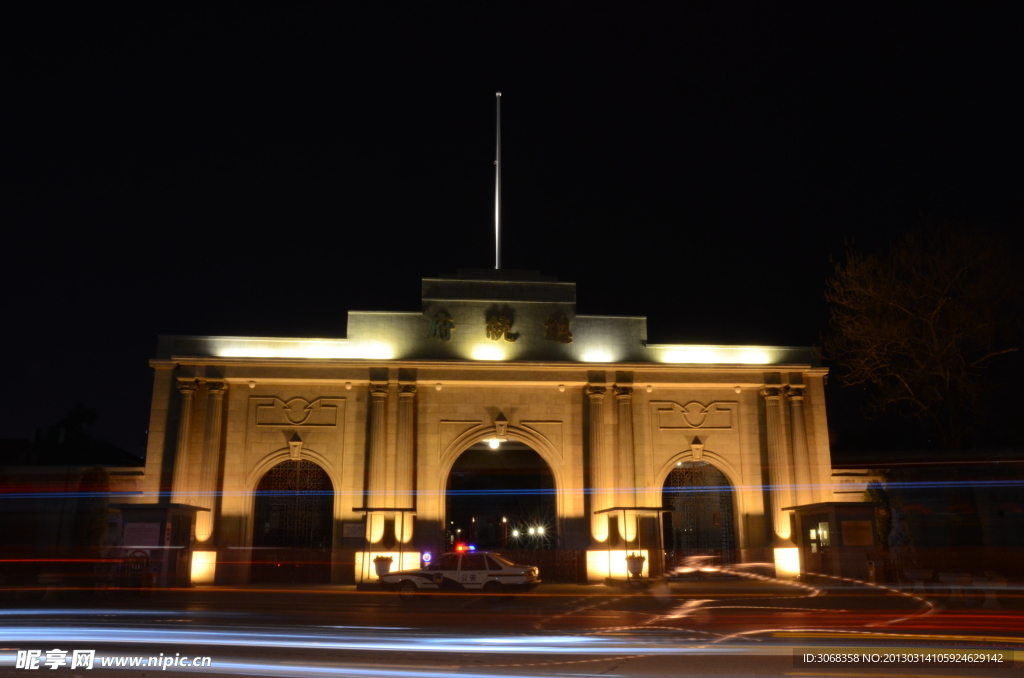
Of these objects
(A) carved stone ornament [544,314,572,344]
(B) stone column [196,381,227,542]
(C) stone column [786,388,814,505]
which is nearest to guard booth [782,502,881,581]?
(C) stone column [786,388,814,505]

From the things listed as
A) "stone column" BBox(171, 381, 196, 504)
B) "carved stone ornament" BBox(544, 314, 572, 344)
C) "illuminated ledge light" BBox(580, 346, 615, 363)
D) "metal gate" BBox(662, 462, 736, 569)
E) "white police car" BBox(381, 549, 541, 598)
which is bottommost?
"white police car" BBox(381, 549, 541, 598)

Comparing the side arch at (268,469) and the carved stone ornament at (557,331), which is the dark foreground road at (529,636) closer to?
the side arch at (268,469)

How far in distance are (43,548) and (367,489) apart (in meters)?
10.8

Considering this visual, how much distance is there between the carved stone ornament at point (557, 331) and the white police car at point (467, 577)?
11.9m

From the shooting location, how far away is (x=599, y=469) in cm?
3108

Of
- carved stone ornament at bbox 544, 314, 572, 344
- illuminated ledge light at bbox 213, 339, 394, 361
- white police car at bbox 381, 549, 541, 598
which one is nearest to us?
white police car at bbox 381, 549, 541, 598

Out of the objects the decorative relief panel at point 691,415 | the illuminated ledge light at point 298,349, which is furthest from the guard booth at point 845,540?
the illuminated ledge light at point 298,349

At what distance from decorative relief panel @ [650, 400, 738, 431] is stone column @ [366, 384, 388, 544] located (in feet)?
32.5

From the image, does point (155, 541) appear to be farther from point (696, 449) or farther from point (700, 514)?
point (700, 514)

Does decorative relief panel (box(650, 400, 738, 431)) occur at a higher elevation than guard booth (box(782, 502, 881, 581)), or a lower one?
higher

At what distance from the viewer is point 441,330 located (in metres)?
32.2

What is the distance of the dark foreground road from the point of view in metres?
9.78

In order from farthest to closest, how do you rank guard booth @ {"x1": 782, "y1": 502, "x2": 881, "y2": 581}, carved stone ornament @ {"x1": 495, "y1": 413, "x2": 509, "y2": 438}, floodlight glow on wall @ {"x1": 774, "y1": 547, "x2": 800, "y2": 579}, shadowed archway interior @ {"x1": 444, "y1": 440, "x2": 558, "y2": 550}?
shadowed archway interior @ {"x1": 444, "y1": 440, "x2": 558, "y2": 550}, carved stone ornament @ {"x1": 495, "y1": 413, "x2": 509, "y2": 438}, floodlight glow on wall @ {"x1": 774, "y1": 547, "x2": 800, "y2": 579}, guard booth @ {"x1": 782, "y1": 502, "x2": 881, "y2": 581}

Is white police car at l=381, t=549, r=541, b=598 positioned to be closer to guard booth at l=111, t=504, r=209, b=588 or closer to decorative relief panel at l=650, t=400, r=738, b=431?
guard booth at l=111, t=504, r=209, b=588
